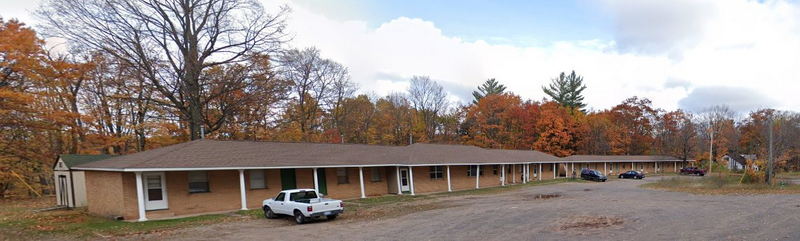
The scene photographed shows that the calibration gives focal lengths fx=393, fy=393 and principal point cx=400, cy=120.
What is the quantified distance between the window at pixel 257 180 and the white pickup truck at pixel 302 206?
4883 millimetres

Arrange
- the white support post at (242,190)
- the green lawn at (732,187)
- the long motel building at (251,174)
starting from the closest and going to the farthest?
the long motel building at (251,174) → the white support post at (242,190) → the green lawn at (732,187)

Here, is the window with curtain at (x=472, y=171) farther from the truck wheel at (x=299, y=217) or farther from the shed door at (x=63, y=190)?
the shed door at (x=63, y=190)

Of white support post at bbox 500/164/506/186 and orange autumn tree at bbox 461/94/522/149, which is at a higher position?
orange autumn tree at bbox 461/94/522/149

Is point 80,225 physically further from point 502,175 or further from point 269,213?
point 502,175

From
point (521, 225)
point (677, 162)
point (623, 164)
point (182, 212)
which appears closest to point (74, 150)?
point (182, 212)

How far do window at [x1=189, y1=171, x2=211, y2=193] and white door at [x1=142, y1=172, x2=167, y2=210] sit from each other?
121 centimetres

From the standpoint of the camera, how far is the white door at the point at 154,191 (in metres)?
17.7

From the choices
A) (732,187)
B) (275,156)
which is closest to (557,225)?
(275,156)

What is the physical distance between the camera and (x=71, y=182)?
74.1 feet

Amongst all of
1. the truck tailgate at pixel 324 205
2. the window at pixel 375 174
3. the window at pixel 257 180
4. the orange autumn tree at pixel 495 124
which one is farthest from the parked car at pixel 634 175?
the truck tailgate at pixel 324 205

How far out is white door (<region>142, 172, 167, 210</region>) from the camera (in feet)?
58.0

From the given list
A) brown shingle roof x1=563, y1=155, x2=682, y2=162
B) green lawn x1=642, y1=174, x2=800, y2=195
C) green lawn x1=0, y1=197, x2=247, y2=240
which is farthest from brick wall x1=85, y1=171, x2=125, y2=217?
brown shingle roof x1=563, y1=155, x2=682, y2=162

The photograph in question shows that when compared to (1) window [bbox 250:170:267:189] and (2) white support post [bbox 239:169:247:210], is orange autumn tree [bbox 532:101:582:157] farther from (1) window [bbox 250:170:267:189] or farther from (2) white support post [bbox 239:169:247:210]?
(2) white support post [bbox 239:169:247:210]

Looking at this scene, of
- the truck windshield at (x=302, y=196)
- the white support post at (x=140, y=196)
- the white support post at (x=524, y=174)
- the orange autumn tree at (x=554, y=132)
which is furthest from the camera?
the orange autumn tree at (x=554, y=132)
